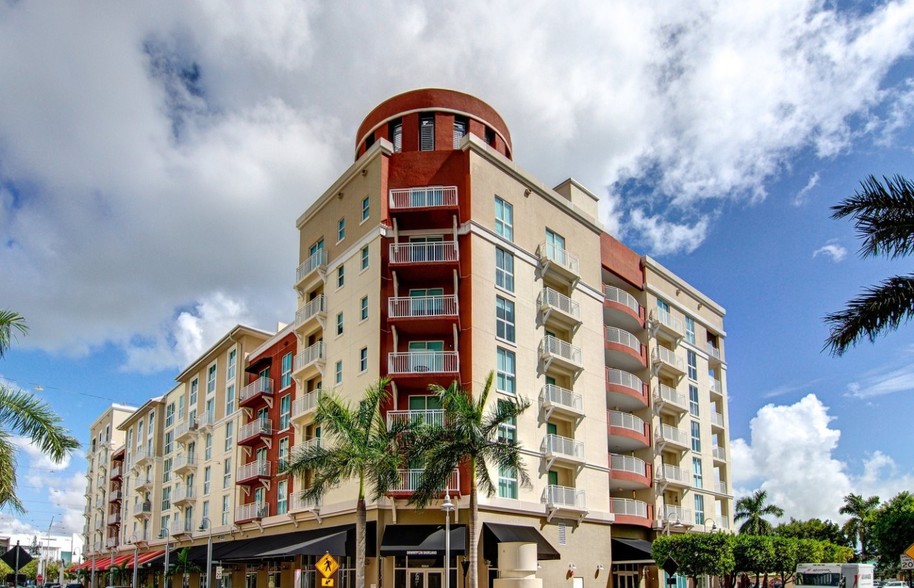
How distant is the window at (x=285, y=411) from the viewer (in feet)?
170

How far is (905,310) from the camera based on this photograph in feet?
56.8

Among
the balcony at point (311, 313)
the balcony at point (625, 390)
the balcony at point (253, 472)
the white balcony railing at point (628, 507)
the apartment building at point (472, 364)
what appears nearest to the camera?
the apartment building at point (472, 364)

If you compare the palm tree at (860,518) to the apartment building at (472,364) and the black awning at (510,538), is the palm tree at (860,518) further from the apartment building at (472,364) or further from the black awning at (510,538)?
the black awning at (510,538)

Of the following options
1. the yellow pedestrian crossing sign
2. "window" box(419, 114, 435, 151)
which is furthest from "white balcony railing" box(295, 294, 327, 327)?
the yellow pedestrian crossing sign

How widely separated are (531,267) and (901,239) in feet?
94.1

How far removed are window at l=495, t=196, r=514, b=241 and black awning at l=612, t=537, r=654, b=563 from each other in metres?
18.2

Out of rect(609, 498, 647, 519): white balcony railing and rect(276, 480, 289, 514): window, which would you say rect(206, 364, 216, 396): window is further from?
rect(609, 498, 647, 519): white balcony railing

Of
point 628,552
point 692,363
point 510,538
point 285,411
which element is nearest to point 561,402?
point 510,538

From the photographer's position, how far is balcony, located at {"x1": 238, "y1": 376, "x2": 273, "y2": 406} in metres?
54.9

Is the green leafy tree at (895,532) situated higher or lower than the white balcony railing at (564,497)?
lower

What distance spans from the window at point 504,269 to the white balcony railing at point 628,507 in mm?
14735

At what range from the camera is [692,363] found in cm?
6188

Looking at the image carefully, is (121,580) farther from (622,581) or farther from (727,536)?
(727,536)

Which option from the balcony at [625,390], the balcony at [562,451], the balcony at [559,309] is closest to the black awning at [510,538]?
the balcony at [562,451]
